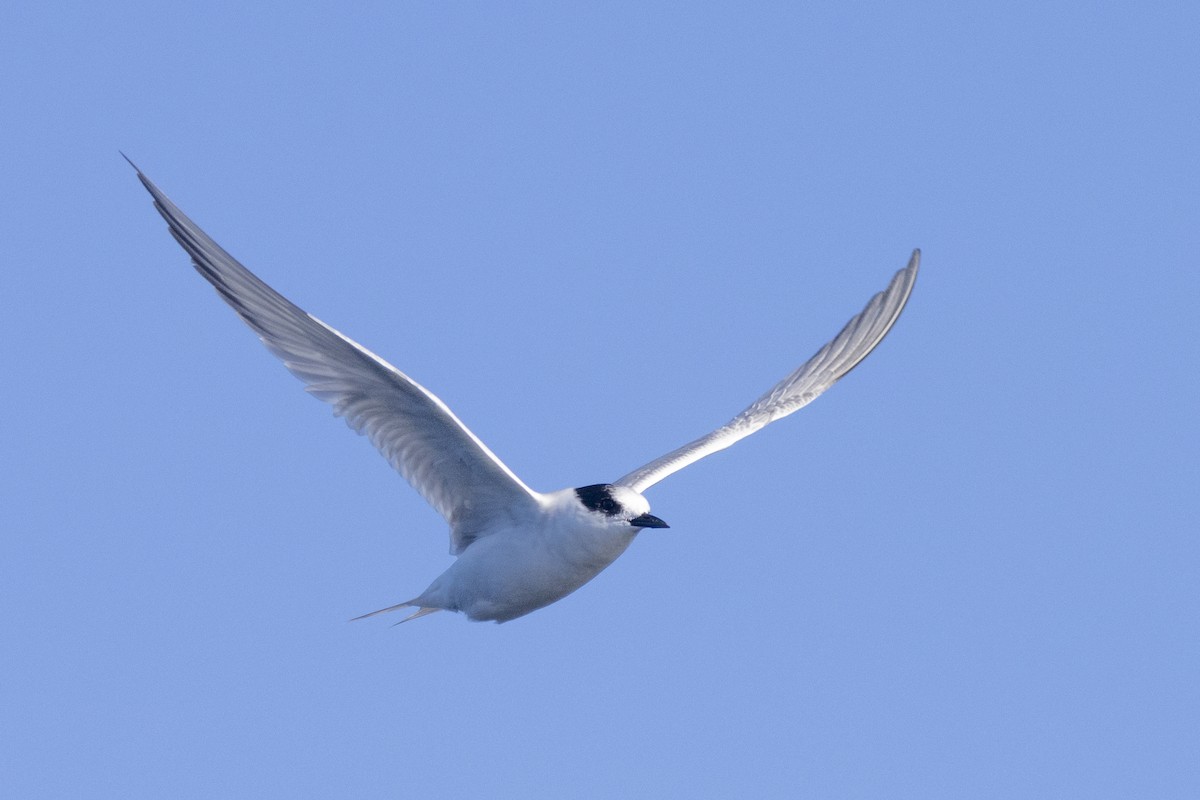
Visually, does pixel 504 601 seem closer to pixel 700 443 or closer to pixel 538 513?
pixel 538 513

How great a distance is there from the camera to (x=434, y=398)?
30.7ft

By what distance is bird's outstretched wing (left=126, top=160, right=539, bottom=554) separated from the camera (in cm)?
917

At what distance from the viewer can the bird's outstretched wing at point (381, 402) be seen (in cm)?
917

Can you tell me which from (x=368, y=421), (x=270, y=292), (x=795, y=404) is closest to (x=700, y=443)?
(x=795, y=404)

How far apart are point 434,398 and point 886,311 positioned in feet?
16.7

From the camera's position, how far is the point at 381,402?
973 cm

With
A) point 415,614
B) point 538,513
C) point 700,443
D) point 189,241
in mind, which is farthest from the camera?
point 700,443

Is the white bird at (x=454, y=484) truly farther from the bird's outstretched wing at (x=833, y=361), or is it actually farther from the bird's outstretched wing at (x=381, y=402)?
the bird's outstretched wing at (x=833, y=361)

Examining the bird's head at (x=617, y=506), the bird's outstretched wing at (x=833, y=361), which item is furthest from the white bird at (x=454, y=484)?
the bird's outstretched wing at (x=833, y=361)

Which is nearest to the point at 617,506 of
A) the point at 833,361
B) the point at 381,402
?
the point at 381,402

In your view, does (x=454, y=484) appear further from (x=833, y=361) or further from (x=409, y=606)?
(x=833, y=361)

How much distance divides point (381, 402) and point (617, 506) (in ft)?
5.31

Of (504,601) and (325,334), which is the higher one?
(325,334)

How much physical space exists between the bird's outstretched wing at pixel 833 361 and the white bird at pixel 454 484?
279 cm
